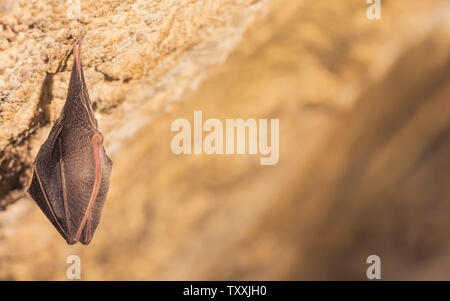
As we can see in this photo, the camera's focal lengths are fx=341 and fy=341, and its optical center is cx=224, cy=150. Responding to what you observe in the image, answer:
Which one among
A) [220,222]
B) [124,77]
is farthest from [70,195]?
[220,222]

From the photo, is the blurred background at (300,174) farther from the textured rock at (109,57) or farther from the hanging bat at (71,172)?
the hanging bat at (71,172)

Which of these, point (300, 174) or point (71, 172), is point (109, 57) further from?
point (300, 174)

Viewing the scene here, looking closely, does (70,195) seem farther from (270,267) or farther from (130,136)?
(270,267)

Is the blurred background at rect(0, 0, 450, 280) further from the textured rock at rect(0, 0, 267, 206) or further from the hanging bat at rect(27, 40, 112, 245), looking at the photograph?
the hanging bat at rect(27, 40, 112, 245)

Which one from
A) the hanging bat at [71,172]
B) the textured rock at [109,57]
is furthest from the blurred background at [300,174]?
the hanging bat at [71,172]

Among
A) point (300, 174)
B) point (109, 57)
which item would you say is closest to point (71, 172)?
point (109, 57)
